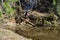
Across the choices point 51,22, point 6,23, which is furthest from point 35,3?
point 6,23

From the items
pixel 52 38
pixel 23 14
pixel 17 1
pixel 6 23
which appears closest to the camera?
pixel 52 38

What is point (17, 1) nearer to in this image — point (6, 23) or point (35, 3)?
point (35, 3)

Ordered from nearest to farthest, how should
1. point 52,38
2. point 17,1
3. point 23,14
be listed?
point 52,38, point 23,14, point 17,1

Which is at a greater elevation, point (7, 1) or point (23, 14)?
point (7, 1)

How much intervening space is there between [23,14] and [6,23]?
98cm

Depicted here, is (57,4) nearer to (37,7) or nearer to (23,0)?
(37,7)

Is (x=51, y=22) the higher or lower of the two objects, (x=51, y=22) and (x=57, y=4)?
the lower

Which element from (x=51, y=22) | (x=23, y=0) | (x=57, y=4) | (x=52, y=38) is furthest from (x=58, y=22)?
(x=52, y=38)

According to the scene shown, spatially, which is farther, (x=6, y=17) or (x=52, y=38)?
(x=6, y=17)

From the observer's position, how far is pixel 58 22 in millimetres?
7699

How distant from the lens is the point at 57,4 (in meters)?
8.48

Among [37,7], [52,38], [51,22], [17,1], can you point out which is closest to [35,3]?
[37,7]

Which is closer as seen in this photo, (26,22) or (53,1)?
(26,22)

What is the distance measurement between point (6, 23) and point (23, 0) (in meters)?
1.92
